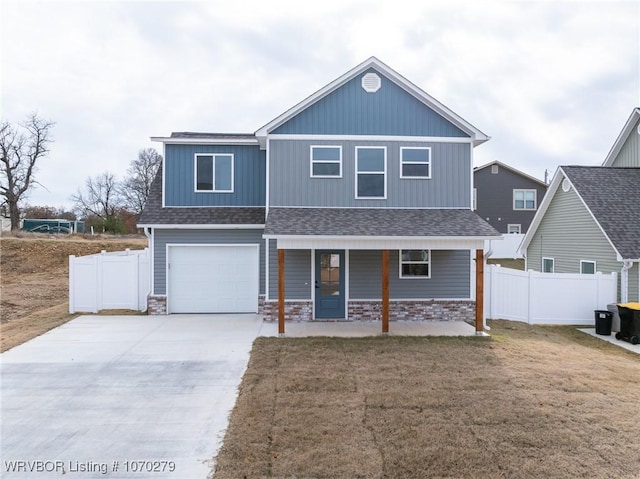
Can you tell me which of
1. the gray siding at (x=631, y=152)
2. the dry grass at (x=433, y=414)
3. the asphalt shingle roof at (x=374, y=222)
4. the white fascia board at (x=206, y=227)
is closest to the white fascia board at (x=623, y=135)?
the gray siding at (x=631, y=152)

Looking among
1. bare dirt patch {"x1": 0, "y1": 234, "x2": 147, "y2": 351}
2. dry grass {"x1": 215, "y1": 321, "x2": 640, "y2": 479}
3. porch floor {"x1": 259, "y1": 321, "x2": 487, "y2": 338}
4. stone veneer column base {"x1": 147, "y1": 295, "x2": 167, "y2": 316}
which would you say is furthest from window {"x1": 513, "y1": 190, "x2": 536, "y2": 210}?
bare dirt patch {"x1": 0, "y1": 234, "x2": 147, "y2": 351}

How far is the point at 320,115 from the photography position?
11711mm

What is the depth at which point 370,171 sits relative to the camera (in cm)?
1184

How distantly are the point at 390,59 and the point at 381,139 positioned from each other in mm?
2547

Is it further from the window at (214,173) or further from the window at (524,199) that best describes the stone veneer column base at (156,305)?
the window at (524,199)

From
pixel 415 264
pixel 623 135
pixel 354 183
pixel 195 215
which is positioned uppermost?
pixel 623 135

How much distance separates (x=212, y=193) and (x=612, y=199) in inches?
509

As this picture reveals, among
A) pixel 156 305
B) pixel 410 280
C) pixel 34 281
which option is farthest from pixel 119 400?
pixel 34 281

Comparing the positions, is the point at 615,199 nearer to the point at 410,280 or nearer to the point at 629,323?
the point at 629,323

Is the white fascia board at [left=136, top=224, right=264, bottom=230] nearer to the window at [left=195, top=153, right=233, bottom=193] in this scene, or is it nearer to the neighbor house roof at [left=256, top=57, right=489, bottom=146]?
the window at [left=195, top=153, right=233, bottom=193]

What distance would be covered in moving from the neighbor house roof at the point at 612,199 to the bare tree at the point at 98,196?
5152 cm

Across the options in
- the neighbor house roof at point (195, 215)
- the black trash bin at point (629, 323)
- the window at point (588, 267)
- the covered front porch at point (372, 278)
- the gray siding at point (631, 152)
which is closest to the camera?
the black trash bin at point (629, 323)

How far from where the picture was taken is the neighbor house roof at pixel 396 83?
11500 millimetres

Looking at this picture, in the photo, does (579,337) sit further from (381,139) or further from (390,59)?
(390,59)
